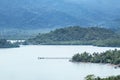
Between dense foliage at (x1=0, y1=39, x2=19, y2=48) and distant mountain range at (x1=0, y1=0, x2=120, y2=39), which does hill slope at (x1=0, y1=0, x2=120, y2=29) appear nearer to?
distant mountain range at (x1=0, y1=0, x2=120, y2=39)

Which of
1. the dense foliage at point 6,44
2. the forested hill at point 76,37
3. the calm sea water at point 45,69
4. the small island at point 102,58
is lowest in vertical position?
the calm sea water at point 45,69

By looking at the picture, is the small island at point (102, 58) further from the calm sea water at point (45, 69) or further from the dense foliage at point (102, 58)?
the calm sea water at point (45, 69)

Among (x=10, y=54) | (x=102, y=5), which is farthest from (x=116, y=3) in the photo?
(x=10, y=54)

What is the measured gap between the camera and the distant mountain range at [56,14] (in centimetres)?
11494

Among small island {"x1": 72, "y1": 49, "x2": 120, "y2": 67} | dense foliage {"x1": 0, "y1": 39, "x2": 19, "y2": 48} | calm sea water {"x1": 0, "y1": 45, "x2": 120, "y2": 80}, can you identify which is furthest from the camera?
dense foliage {"x1": 0, "y1": 39, "x2": 19, "y2": 48}

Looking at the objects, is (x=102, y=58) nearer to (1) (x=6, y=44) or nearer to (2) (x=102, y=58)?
(2) (x=102, y=58)

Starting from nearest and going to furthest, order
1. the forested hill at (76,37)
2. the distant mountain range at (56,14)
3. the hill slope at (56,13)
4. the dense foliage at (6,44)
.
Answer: the dense foliage at (6,44), the forested hill at (76,37), the distant mountain range at (56,14), the hill slope at (56,13)

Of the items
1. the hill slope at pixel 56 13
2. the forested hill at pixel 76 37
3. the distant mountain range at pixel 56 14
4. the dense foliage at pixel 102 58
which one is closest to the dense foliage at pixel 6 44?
the forested hill at pixel 76 37

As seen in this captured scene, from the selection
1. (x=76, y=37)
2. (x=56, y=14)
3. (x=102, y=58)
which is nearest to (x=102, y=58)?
(x=102, y=58)

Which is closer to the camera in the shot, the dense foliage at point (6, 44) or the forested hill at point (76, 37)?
the dense foliage at point (6, 44)

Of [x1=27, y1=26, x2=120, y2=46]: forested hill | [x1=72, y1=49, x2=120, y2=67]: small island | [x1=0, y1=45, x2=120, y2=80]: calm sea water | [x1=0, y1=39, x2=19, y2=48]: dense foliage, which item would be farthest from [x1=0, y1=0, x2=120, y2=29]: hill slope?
[x1=72, y1=49, x2=120, y2=67]: small island

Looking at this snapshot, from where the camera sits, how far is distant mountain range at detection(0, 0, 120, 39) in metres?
115

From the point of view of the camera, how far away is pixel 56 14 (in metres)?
127

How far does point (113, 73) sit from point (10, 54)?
18.3m
